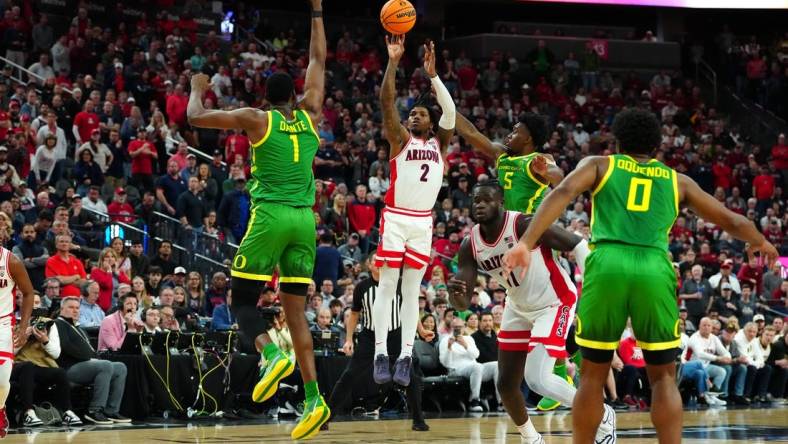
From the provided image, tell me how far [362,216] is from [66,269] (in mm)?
6348

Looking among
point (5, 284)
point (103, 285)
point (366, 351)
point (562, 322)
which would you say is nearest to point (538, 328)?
point (562, 322)

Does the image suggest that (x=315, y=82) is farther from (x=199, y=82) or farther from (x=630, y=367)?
(x=630, y=367)

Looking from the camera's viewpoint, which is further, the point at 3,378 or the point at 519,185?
the point at 3,378

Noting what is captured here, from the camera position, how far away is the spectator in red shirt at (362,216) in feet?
65.7

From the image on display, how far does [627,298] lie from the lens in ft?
22.4

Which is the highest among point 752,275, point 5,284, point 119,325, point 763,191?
point 5,284

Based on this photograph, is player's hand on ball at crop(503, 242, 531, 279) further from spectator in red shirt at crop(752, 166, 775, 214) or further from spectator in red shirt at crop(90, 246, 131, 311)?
spectator in red shirt at crop(752, 166, 775, 214)

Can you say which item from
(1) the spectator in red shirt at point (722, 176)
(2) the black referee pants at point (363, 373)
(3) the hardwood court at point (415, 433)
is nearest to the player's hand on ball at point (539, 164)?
(3) the hardwood court at point (415, 433)

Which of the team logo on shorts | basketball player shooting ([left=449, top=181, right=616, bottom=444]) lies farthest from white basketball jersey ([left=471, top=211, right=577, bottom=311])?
the team logo on shorts

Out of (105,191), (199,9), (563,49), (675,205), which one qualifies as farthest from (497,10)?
(675,205)

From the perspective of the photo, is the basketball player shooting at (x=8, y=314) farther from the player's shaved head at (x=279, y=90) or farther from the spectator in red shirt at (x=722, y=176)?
the spectator in red shirt at (x=722, y=176)

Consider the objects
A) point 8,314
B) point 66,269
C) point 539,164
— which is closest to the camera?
point 539,164

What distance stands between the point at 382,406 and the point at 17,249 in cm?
522

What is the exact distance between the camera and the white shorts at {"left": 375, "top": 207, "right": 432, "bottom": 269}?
10.6 meters
